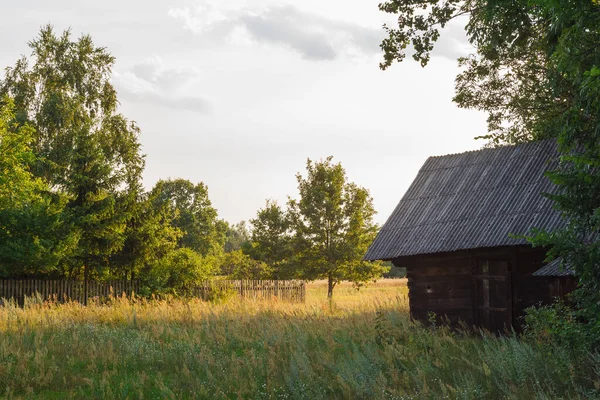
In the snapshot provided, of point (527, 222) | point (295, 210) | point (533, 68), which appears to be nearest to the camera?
point (527, 222)

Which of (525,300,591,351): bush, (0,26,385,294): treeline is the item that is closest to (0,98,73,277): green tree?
(0,26,385,294): treeline

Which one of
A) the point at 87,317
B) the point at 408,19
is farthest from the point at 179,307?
the point at 408,19

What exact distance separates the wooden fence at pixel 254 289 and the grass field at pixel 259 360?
367 inches

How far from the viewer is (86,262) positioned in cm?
2627

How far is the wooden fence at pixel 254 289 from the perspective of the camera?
28.2m

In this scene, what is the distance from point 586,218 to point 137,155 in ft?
99.8

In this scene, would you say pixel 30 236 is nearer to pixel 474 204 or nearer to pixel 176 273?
pixel 176 273

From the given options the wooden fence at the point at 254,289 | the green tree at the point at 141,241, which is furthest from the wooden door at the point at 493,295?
the green tree at the point at 141,241

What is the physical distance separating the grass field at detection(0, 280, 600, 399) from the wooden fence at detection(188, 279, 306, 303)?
9325 millimetres

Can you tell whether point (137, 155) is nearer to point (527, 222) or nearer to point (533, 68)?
point (533, 68)

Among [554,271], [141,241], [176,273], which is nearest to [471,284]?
[554,271]

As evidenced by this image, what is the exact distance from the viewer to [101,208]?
84.8ft

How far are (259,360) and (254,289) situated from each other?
20.3 metres

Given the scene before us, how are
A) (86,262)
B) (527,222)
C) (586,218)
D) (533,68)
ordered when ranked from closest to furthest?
1. (586,218)
2. (527,222)
3. (533,68)
4. (86,262)
